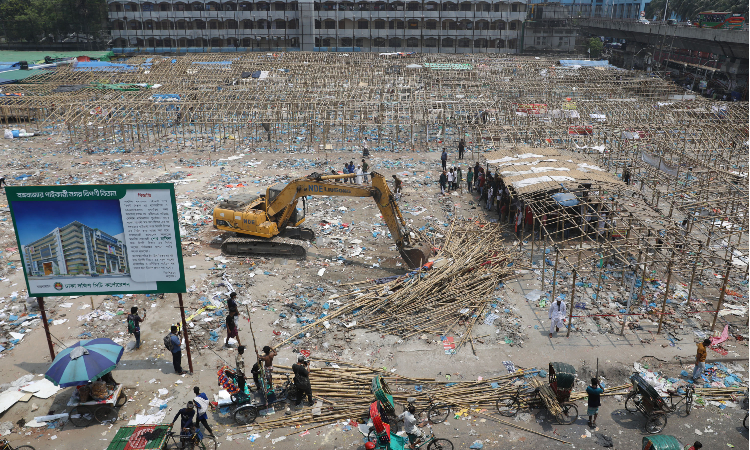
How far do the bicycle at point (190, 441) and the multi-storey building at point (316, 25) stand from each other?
194ft

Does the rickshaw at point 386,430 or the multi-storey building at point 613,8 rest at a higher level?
the multi-storey building at point 613,8

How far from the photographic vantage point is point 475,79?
133ft

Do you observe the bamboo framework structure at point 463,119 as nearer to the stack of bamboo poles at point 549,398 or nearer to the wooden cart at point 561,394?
the wooden cart at point 561,394

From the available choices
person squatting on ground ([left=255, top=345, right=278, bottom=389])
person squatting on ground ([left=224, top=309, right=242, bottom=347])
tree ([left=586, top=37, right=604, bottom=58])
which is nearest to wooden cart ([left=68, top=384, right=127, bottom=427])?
person squatting on ground ([left=224, top=309, right=242, bottom=347])

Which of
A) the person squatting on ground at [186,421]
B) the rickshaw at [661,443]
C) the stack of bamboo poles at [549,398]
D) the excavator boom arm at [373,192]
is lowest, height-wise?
the stack of bamboo poles at [549,398]

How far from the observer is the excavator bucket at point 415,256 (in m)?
13.8

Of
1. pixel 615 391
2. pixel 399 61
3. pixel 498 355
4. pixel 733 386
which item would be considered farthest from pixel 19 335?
pixel 399 61

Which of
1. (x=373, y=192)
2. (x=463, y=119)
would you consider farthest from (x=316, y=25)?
(x=373, y=192)

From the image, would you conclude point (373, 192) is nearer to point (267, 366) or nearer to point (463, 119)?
point (267, 366)

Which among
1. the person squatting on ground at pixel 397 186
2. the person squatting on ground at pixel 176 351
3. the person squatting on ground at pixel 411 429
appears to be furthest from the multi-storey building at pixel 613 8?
the person squatting on ground at pixel 411 429

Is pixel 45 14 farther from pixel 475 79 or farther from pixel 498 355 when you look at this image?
pixel 498 355

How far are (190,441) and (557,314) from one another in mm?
7620

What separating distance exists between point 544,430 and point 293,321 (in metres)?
5.82

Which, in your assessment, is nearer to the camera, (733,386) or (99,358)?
(99,358)
